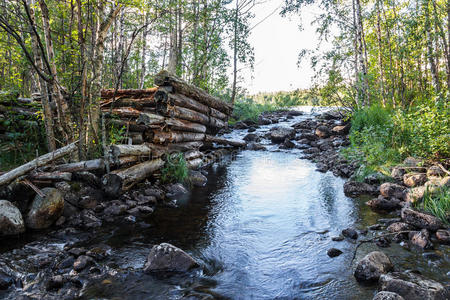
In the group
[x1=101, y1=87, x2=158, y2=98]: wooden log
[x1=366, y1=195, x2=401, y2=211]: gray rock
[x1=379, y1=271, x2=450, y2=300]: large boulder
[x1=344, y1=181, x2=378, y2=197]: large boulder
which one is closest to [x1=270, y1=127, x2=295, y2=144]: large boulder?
[x1=344, y1=181, x2=378, y2=197]: large boulder

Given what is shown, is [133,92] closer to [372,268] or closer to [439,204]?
[372,268]

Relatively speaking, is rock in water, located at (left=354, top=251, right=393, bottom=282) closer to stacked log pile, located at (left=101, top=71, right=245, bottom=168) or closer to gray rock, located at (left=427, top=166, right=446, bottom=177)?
gray rock, located at (left=427, top=166, right=446, bottom=177)

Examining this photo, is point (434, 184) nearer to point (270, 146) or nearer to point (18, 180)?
point (18, 180)

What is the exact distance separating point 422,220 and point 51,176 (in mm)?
5773

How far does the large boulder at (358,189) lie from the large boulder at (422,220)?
1873 millimetres

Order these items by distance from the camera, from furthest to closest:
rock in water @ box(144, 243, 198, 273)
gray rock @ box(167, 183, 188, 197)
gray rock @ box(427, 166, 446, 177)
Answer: gray rock @ box(167, 183, 188, 197)
gray rock @ box(427, 166, 446, 177)
rock in water @ box(144, 243, 198, 273)

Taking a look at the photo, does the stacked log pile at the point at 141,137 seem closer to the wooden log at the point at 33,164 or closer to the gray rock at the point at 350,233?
the wooden log at the point at 33,164

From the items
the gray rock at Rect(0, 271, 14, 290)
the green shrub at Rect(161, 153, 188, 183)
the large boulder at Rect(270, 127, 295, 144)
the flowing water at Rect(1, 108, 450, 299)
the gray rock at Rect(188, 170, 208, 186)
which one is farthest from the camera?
the large boulder at Rect(270, 127, 295, 144)

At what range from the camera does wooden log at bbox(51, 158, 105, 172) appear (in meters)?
4.62

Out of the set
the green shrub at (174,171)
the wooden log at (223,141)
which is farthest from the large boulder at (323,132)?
the green shrub at (174,171)

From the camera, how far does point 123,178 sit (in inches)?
201

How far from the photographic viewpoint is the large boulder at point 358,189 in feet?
19.3

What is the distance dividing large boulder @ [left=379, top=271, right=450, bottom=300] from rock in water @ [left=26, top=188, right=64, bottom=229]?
441 cm

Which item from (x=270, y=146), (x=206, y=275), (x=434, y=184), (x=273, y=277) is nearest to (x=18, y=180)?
(x=206, y=275)
